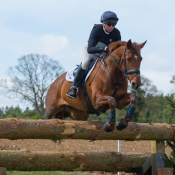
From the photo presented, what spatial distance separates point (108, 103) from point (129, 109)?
0.34 m

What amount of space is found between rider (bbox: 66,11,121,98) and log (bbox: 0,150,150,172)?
1774mm

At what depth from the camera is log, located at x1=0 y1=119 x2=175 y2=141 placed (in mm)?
3805

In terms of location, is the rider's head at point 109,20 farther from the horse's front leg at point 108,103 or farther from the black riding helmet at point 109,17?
the horse's front leg at point 108,103

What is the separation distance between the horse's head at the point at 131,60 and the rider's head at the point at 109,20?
1.57 ft

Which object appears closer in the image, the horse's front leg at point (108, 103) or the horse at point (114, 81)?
the horse's front leg at point (108, 103)

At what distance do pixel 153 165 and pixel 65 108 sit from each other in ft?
10.3

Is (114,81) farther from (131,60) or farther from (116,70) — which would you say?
(131,60)

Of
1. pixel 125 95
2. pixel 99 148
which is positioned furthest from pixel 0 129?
pixel 99 148

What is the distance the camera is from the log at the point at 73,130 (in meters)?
3.80

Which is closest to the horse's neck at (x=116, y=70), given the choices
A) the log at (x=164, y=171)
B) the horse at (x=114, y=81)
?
the horse at (x=114, y=81)

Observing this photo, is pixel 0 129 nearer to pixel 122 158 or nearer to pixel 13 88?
pixel 122 158

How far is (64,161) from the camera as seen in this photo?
4.06 meters

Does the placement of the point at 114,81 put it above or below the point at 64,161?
above

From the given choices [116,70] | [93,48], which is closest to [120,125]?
[116,70]
